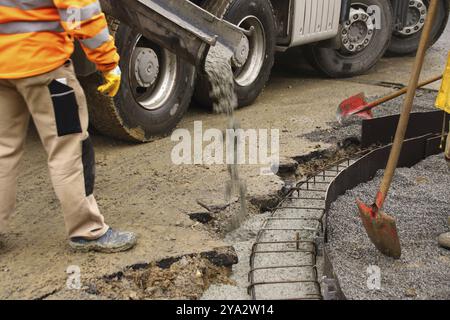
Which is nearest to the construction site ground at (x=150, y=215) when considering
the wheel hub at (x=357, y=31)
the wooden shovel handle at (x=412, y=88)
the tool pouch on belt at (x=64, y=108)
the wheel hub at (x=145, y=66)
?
the wheel hub at (x=145, y=66)

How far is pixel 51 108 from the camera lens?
3.18 m

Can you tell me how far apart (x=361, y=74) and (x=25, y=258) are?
5557 millimetres

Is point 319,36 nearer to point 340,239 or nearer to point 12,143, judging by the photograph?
point 340,239

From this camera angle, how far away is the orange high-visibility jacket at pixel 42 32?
2.97m

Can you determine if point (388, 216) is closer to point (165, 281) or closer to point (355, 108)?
point (165, 281)

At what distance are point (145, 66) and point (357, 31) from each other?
337 cm

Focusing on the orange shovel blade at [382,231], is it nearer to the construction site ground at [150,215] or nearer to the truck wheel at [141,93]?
the construction site ground at [150,215]

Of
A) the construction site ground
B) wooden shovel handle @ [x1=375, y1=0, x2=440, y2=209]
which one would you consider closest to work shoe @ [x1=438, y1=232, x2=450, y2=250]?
wooden shovel handle @ [x1=375, y1=0, x2=440, y2=209]

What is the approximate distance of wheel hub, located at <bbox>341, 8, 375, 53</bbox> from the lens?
7.43 m

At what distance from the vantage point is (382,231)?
3439mm

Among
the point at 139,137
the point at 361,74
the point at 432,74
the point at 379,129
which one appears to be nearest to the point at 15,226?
the point at 139,137

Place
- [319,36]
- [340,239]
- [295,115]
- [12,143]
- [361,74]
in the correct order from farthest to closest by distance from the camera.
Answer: [361,74]
[319,36]
[295,115]
[340,239]
[12,143]

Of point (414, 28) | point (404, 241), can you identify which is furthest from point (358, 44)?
point (404, 241)

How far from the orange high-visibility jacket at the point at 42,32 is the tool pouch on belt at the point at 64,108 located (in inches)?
4.3
